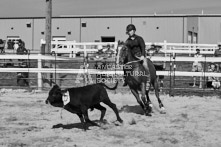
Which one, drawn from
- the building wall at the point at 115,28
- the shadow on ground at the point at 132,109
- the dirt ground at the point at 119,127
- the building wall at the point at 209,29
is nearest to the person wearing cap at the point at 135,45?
the shadow on ground at the point at 132,109

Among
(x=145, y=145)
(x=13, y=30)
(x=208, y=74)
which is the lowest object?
(x=145, y=145)

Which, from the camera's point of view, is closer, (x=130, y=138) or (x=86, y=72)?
(x=130, y=138)

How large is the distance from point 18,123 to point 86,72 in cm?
657

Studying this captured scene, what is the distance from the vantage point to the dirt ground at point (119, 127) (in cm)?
650

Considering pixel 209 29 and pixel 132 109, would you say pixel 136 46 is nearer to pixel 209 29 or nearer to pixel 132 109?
pixel 132 109

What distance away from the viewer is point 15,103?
1119 cm

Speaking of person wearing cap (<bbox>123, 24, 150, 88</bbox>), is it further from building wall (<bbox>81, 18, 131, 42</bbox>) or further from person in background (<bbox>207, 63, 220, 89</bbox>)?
building wall (<bbox>81, 18, 131, 42</bbox>)

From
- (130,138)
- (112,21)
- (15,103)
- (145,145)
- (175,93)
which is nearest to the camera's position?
(145,145)

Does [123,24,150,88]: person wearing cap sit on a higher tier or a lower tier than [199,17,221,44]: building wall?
lower

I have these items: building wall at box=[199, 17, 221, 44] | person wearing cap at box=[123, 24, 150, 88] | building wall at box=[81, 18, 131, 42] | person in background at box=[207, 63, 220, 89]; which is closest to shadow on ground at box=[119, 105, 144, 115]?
person wearing cap at box=[123, 24, 150, 88]

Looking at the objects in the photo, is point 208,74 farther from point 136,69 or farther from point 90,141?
point 90,141

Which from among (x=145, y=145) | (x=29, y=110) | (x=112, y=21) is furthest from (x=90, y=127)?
(x=112, y=21)

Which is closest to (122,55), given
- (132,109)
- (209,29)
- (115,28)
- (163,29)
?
(132,109)

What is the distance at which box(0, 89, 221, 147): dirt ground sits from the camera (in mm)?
6504
